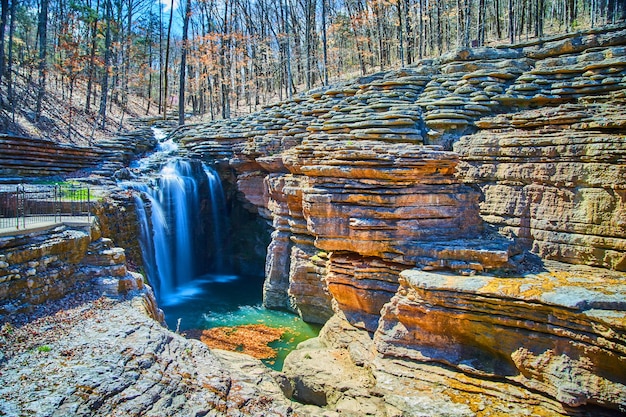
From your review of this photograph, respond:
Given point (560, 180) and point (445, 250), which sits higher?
point (560, 180)

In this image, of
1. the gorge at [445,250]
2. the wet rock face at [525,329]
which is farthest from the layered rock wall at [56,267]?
the wet rock face at [525,329]

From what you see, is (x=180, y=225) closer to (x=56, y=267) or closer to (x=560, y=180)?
(x=56, y=267)

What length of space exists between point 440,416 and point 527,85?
1293 cm

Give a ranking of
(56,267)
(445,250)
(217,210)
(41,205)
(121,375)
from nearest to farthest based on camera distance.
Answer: (121,375)
(56,267)
(445,250)
(41,205)
(217,210)

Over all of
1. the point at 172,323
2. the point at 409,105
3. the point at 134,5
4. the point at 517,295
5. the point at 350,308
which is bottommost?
the point at 172,323

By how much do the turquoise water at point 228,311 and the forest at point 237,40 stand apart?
559 inches

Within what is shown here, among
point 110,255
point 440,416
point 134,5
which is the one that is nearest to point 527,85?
point 440,416

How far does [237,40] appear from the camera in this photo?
3431 centimetres

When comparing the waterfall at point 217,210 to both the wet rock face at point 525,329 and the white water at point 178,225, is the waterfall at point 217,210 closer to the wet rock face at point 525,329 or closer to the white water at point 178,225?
the white water at point 178,225

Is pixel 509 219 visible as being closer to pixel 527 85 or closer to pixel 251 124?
pixel 527 85

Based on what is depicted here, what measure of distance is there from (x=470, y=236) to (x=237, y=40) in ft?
91.6

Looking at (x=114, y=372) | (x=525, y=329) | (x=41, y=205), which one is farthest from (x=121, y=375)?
(x=41, y=205)

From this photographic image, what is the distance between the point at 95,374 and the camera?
7.56m

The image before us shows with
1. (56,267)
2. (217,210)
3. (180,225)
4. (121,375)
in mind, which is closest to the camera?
(121,375)
